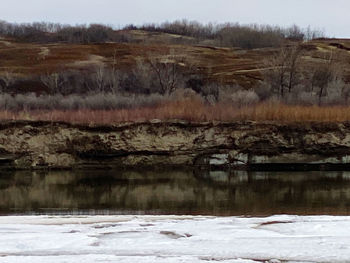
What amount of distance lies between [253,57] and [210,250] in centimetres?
6372

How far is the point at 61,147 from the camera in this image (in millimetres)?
30656

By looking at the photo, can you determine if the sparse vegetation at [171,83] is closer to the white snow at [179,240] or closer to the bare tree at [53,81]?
the bare tree at [53,81]

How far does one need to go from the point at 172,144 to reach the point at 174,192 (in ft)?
32.1

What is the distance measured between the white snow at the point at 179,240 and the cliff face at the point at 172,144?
1722cm

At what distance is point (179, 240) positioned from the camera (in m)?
10.4

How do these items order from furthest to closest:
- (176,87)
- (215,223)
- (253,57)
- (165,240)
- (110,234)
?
1. (253,57)
2. (176,87)
3. (215,223)
4. (110,234)
5. (165,240)

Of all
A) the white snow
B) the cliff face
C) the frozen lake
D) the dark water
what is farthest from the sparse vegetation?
the white snow

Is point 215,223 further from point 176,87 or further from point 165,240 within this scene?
point 176,87

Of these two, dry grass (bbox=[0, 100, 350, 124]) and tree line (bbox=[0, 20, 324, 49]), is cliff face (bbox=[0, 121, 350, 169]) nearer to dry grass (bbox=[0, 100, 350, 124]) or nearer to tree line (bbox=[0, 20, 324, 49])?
dry grass (bbox=[0, 100, 350, 124])

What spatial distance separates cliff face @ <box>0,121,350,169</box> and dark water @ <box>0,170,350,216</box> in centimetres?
216

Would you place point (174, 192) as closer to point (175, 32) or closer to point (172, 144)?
point (172, 144)

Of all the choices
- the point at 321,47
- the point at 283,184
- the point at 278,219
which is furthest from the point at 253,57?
the point at 278,219

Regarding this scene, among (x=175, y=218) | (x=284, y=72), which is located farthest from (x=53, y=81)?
(x=175, y=218)

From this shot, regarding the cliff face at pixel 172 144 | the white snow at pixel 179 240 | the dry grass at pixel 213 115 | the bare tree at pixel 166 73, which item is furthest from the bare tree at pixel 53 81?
the white snow at pixel 179 240
